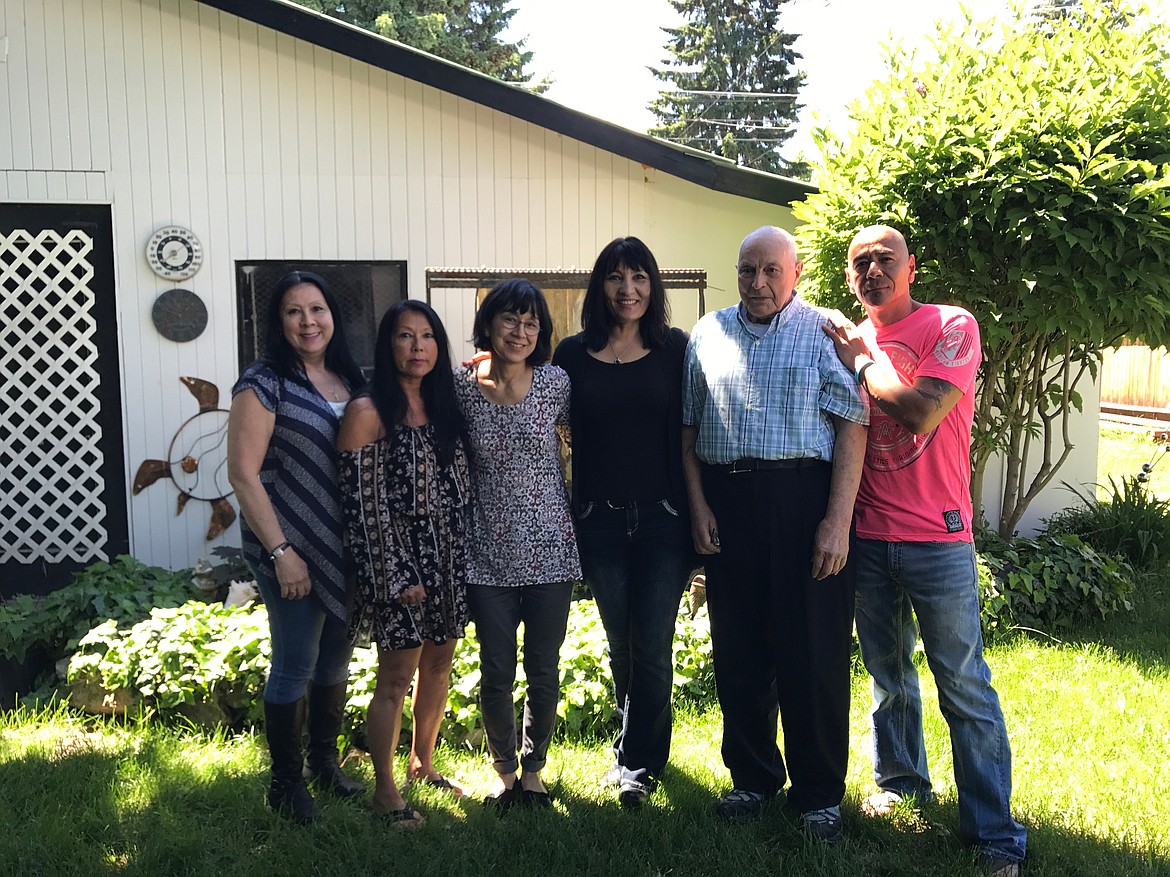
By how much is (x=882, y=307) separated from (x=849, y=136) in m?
3.22

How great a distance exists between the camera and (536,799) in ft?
10.5

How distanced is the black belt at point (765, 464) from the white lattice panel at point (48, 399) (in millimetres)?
5006

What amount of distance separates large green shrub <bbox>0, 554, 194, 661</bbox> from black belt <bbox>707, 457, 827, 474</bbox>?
125 inches

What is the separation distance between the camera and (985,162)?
4973 mm

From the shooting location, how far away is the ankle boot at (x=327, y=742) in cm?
323

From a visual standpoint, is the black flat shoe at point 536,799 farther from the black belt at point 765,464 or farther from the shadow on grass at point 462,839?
the black belt at point 765,464

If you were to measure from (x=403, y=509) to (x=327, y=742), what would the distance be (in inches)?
38.6

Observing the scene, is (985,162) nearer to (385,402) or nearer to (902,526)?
(902,526)

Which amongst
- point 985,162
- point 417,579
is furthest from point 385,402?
point 985,162

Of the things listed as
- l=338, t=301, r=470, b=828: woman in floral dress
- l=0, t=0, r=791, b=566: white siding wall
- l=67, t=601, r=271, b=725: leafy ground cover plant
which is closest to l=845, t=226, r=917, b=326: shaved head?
l=338, t=301, r=470, b=828: woman in floral dress

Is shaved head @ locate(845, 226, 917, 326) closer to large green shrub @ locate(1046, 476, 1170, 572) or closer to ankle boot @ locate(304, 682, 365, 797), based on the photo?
ankle boot @ locate(304, 682, 365, 797)

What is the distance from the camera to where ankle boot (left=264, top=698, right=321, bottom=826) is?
3.02 m

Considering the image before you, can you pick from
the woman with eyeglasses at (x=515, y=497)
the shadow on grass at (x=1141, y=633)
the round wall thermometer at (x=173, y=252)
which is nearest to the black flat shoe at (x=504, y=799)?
the woman with eyeglasses at (x=515, y=497)

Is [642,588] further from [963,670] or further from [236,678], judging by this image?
[236,678]
